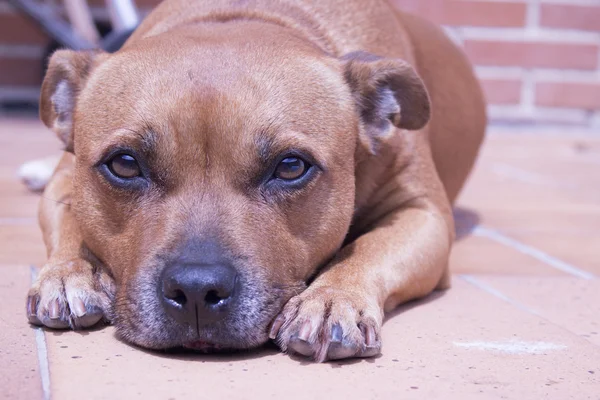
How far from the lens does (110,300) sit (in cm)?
268

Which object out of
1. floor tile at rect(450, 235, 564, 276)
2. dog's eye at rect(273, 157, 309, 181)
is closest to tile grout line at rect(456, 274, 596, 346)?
floor tile at rect(450, 235, 564, 276)

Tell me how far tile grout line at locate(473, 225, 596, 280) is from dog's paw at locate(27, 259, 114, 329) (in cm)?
198

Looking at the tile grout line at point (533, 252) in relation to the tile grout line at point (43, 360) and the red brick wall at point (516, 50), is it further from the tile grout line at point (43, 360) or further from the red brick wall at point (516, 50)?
the red brick wall at point (516, 50)

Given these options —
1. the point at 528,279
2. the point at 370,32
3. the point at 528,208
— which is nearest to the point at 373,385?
the point at 528,279

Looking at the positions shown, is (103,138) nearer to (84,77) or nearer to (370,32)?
(84,77)

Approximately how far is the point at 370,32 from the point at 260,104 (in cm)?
111

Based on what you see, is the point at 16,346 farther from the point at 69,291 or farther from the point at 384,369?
the point at 384,369

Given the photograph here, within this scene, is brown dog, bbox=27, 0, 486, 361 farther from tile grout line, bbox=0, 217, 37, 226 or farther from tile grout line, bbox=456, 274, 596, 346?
tile grout line, bbox=0, 217, 37, 226

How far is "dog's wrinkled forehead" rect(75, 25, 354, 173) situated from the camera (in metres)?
2.60

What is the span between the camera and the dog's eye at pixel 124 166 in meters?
2.66

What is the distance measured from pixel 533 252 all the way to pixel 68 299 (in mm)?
2329

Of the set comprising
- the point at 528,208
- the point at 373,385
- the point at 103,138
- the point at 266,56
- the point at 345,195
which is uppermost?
the point at 266,56

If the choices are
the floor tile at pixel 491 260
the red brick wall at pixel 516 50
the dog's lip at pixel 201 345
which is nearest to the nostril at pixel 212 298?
the dog's lip at pixel 201 345

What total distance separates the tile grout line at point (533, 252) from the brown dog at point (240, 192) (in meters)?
0.68
